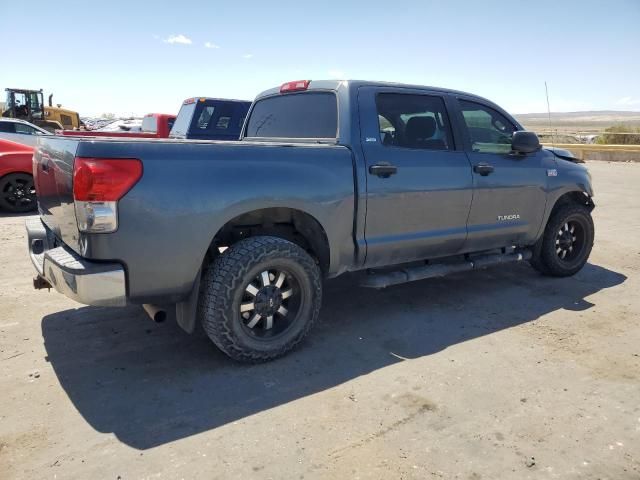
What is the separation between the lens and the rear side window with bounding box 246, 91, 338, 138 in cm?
416

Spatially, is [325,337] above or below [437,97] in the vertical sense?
below

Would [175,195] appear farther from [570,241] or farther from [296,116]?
[570,241]

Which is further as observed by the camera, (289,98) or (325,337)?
(289,98)

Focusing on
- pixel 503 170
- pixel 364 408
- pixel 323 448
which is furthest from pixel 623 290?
pixel 323 448

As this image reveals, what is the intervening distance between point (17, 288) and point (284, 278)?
299cm

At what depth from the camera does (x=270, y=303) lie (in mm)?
3520

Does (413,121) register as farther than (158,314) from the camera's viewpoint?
Yes

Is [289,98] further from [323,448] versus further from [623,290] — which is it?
[623,290]

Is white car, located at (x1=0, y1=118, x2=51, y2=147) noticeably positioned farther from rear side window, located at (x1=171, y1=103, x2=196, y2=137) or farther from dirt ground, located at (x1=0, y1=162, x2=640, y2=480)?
dirt ground, located at (x1=0, y1=162, x2=640, y2=480)

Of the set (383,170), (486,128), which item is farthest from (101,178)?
(486,128)

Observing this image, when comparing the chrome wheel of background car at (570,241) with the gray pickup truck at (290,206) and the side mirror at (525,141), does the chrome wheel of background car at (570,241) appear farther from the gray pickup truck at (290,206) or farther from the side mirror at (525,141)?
the side mirror at (525,141)

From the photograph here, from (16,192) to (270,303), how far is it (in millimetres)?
7298

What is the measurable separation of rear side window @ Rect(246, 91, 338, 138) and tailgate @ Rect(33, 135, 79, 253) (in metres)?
1.91

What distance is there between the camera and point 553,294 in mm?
5082
